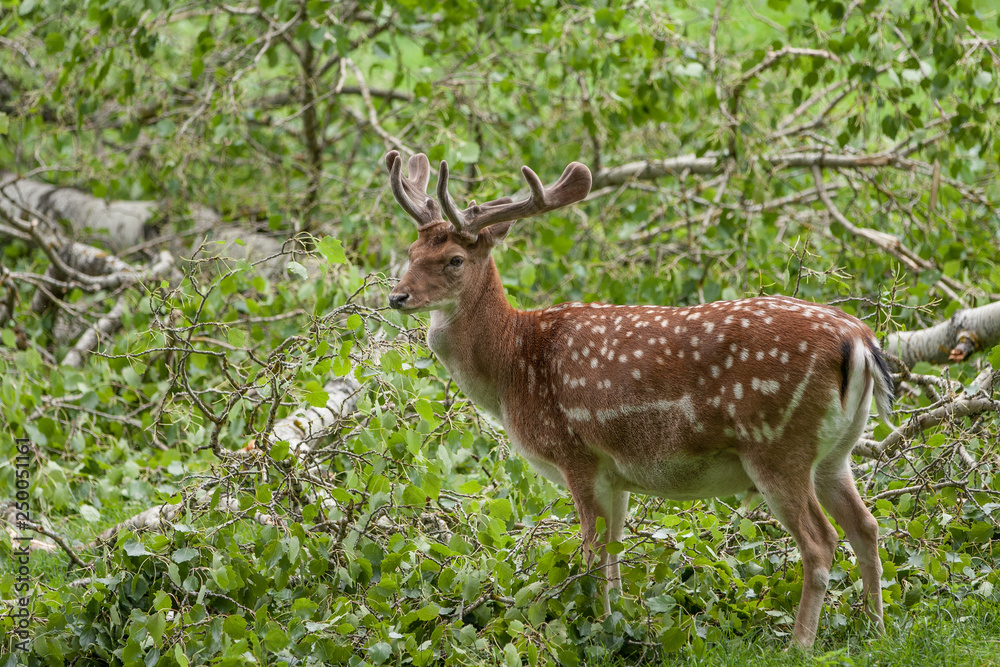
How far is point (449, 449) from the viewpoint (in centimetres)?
475

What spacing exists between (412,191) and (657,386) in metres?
1.77

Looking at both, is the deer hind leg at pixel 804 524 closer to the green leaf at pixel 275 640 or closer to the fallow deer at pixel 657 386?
the fallow deer at pixel 657 386

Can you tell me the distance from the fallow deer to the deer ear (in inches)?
0.4

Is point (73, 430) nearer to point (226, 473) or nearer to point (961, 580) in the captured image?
point (226, 473)

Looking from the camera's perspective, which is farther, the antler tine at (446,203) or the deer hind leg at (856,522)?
the antler tine at (446,203)

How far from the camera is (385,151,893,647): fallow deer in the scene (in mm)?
3980

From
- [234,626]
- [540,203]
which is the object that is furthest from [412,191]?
[234,626]

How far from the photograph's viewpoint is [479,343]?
4.85m

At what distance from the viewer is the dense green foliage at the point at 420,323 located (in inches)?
168

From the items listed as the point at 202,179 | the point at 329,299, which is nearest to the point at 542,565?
the point at 329,299

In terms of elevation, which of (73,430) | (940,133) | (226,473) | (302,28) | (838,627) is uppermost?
(302,28)

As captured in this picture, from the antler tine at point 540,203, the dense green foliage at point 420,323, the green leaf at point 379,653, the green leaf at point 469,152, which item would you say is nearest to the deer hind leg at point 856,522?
the dense green foliage at point 420,323

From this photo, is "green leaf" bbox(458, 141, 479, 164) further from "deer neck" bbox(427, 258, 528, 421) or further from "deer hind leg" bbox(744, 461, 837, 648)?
"deer hind leg" bbox(744, 461, 837, 648)

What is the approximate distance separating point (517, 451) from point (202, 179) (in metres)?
5.78
